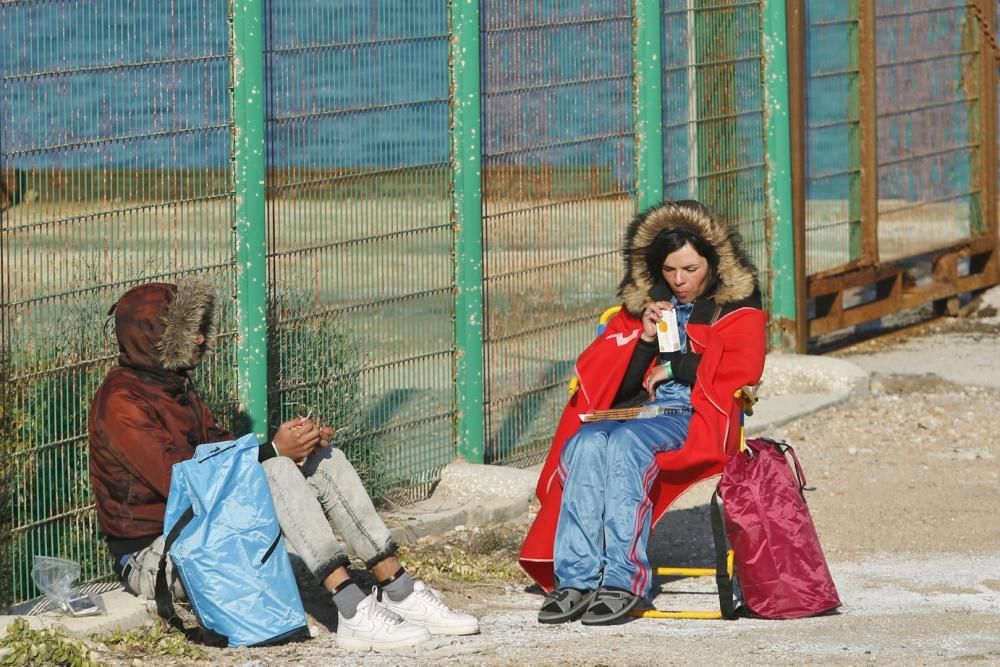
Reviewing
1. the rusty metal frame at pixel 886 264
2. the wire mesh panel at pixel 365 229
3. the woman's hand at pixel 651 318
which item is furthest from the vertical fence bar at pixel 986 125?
the woman's hand at pixel 651 318

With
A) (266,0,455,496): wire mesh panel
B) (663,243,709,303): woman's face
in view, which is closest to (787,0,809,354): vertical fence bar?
(266,0,455,496): wire mesh panel

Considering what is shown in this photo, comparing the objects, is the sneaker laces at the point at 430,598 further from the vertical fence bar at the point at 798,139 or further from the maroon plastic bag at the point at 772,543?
the vertical fence bar at the point at 798,139

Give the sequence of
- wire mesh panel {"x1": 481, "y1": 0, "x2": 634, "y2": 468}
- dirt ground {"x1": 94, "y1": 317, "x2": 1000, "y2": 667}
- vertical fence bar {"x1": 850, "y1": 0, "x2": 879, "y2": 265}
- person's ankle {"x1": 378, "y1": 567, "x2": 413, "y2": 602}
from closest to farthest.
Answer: dirt ground {"x1": 94, "y1": 317, "x2": 1000, "y2": 667} < person's ankle {"x1": 378, "y1": 567, "x2": 413, "y2": 602} < wire mesh panel {"x1": 481, "y1": 0, "x2": 634, "y2": 468} < vertical fence bar {"x1": 850, "y1": 0, "x2": 879, "y2": 265}

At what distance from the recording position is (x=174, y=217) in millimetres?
6160

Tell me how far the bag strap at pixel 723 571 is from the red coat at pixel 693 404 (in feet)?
0.67

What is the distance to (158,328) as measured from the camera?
5.48m

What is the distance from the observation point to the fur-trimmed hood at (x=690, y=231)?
20.5ft

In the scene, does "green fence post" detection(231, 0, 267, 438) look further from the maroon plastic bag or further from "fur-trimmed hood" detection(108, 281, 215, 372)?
the maroon plastic bag

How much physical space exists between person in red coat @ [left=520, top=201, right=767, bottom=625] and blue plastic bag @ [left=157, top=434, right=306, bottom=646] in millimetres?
924

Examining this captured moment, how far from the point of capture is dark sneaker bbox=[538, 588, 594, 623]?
Answer: 5.74 m

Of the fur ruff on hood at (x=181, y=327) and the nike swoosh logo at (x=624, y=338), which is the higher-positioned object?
the fur ruff on hood at (x=181, y=327)

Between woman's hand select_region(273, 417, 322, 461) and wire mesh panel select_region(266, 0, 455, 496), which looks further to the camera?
wire mesh panel select_region(266, 0, 455, 496)

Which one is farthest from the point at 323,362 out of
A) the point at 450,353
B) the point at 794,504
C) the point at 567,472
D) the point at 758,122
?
the point at 758,122

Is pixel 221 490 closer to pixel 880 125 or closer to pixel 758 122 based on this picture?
pixel 758 122
